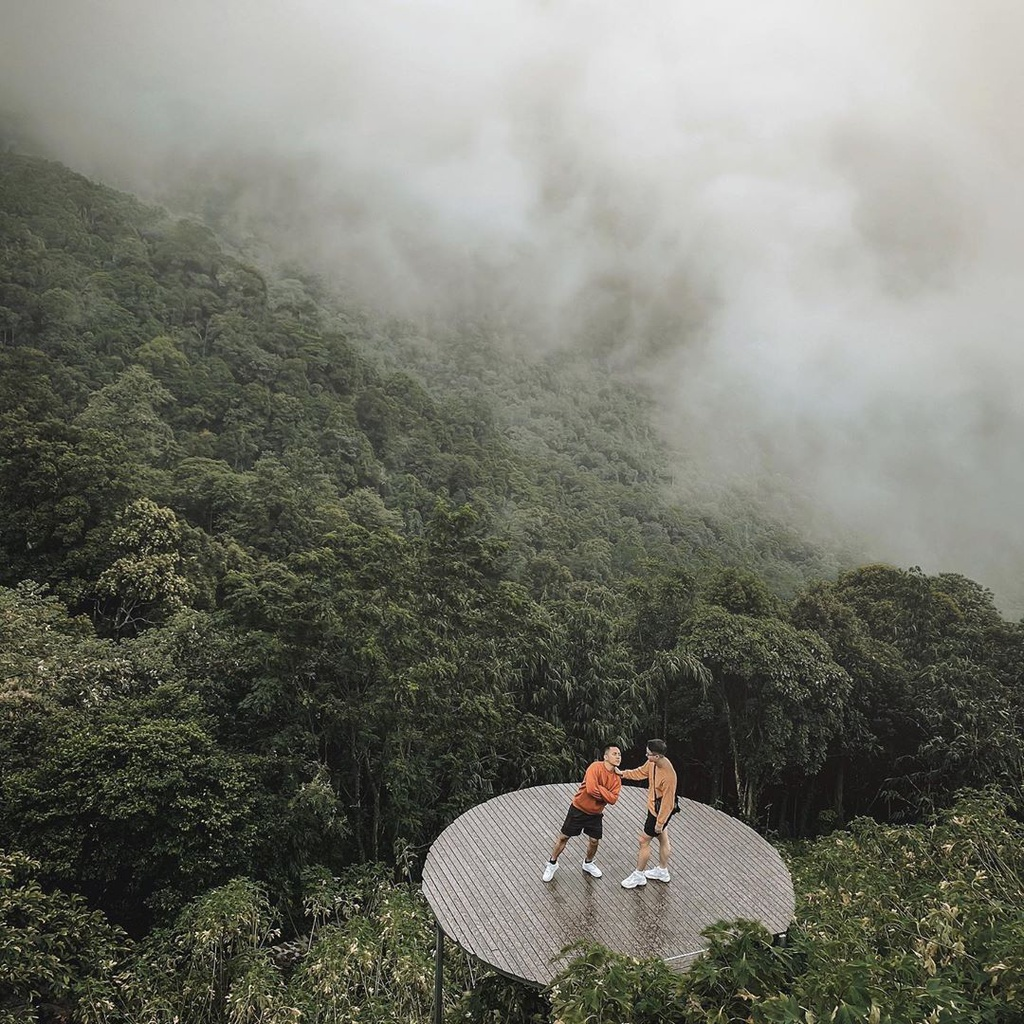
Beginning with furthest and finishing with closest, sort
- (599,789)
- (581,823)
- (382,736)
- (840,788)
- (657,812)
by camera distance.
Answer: (840,788)
(382,736)
(657,812)
(581,823)
(599,789)

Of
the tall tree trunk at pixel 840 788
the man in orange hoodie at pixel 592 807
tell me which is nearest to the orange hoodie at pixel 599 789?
the man in orange hoodie at pixel 592 807

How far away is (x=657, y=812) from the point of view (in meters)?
6.55

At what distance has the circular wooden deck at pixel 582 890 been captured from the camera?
559cm

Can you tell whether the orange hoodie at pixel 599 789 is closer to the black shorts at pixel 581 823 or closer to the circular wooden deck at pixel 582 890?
the black shorts at pixel 581 823

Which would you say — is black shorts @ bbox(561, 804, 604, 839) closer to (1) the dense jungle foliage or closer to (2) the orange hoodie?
(2) the orange hoodie

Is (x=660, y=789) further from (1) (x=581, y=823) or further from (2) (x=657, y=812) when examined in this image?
(1) (x=581, y=823)

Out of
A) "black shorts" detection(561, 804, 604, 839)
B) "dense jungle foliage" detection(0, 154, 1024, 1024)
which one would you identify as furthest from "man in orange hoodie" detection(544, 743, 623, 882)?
"dense jungle foliage" detection(0, 154, 1024, 1024)

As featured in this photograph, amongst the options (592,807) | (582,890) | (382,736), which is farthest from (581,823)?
(382,736)

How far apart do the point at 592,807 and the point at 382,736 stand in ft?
26.2

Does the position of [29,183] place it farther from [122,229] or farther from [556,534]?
[556,534]

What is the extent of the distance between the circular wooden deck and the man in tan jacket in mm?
115

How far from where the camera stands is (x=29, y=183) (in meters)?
47.6

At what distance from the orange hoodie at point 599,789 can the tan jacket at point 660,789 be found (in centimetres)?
25

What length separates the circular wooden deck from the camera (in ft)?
18.4
